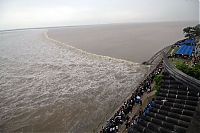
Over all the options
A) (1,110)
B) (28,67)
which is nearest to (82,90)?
(1,110)

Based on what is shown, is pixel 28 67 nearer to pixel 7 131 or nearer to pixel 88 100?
pixel 88 100

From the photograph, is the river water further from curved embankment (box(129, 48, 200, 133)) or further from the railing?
the railing

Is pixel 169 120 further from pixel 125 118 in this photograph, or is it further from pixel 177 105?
pixel 125 118

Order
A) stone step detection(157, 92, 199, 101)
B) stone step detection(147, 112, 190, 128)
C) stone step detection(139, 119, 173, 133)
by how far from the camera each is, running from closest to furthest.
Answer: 1. stone step detection(147, 112, 190, 128)
2. stone step detection(139, 119, 173, 133)
3. stone step detection(157, 92, 199, 101)

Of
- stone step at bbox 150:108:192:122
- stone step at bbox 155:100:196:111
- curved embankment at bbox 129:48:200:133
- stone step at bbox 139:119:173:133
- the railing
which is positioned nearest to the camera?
curved embankment at bbox 129:48:200:133

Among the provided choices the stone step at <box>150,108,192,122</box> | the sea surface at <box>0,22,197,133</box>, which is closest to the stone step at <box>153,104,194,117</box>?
the stone step at <box>150,108,192,122</box>

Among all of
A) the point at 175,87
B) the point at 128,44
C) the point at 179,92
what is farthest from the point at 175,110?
the point at 128,44

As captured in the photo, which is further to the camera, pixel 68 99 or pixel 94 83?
pixel 94 83

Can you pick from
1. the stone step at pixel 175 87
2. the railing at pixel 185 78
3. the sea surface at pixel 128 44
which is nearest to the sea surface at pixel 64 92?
the sea surface at pixel 128 44
